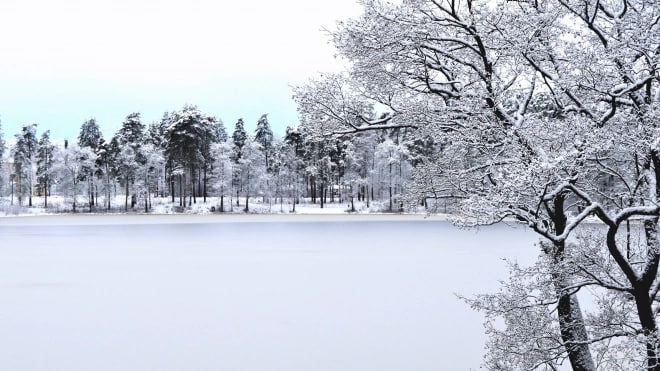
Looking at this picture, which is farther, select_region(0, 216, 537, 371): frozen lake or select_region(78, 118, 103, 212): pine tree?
select_region(78, 118, 103, 212): pine tree

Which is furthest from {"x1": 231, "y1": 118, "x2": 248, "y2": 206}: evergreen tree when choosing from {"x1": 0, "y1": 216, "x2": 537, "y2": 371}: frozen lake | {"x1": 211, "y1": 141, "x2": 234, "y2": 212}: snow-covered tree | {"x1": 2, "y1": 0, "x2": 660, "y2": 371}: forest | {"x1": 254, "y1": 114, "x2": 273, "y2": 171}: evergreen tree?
{"x1": 2, "y1": 0, "x2": 660, "y2": 371}: forest

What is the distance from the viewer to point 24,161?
244ft

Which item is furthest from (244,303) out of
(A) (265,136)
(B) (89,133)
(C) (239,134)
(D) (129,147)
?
(B) (89,133)

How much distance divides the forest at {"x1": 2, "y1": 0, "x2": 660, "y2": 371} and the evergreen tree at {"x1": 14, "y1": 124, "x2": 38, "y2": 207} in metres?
75.4

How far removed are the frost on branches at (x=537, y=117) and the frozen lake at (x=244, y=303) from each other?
5.81 meters

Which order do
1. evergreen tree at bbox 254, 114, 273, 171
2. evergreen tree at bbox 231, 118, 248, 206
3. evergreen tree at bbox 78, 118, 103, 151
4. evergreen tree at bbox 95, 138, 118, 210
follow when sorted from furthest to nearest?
evergreen tree at bbox 78, 118, 103, 151, evergreen tree at bbox 254, 114, 273, 171, evergreen tree at bbox 95, 138, 118, 210, evergreen tree at bbox 231, 118, 248, 206

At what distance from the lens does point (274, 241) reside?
38.2 m

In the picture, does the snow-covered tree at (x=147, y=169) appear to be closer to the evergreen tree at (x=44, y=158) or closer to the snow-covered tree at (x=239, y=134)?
the snow-covered tree at (x=239, y=134)

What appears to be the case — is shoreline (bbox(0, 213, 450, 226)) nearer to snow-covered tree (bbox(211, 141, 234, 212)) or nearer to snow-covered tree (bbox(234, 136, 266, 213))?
snow-covered tree (bbox(211, 141, 234, 212))

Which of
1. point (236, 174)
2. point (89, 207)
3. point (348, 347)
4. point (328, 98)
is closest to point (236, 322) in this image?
point (348, 347)

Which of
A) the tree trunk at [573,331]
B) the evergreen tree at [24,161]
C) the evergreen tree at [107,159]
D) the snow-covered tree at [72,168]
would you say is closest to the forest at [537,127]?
the tree trunk at [573,331]

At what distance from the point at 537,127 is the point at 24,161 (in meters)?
81.2

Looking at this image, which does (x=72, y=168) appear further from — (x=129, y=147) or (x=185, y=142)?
(x=185, y=142)

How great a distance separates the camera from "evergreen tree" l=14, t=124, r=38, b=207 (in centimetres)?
7362
